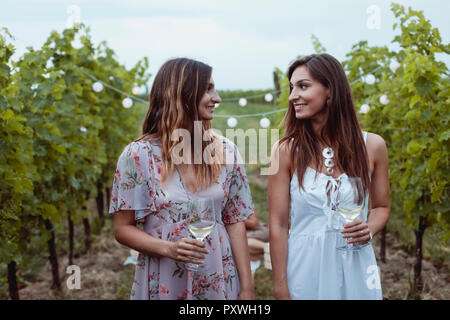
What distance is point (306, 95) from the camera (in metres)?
2.36

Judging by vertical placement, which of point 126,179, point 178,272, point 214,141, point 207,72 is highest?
point 207,72

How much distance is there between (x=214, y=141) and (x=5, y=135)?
6.46ft

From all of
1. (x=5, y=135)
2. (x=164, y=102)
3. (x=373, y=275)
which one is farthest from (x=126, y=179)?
(x=5, y=135)

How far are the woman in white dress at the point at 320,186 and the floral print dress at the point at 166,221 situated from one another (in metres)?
0.26

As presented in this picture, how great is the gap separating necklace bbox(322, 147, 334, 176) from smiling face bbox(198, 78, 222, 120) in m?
0.60

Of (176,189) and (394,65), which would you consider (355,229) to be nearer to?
(176,189)

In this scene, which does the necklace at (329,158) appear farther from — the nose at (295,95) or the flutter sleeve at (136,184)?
the flutter sleeve at (136,184)

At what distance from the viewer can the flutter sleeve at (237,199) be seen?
2.34 metres

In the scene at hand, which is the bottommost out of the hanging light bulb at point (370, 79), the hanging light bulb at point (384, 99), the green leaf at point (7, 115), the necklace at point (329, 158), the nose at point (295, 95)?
the necklace at point (329, 158)

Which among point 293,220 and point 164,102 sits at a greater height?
point 164,102

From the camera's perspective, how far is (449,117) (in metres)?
4.04

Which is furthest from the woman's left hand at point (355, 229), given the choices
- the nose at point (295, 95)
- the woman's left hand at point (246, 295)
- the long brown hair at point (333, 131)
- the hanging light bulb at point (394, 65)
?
the hanging light bulb at point (394, 65)
